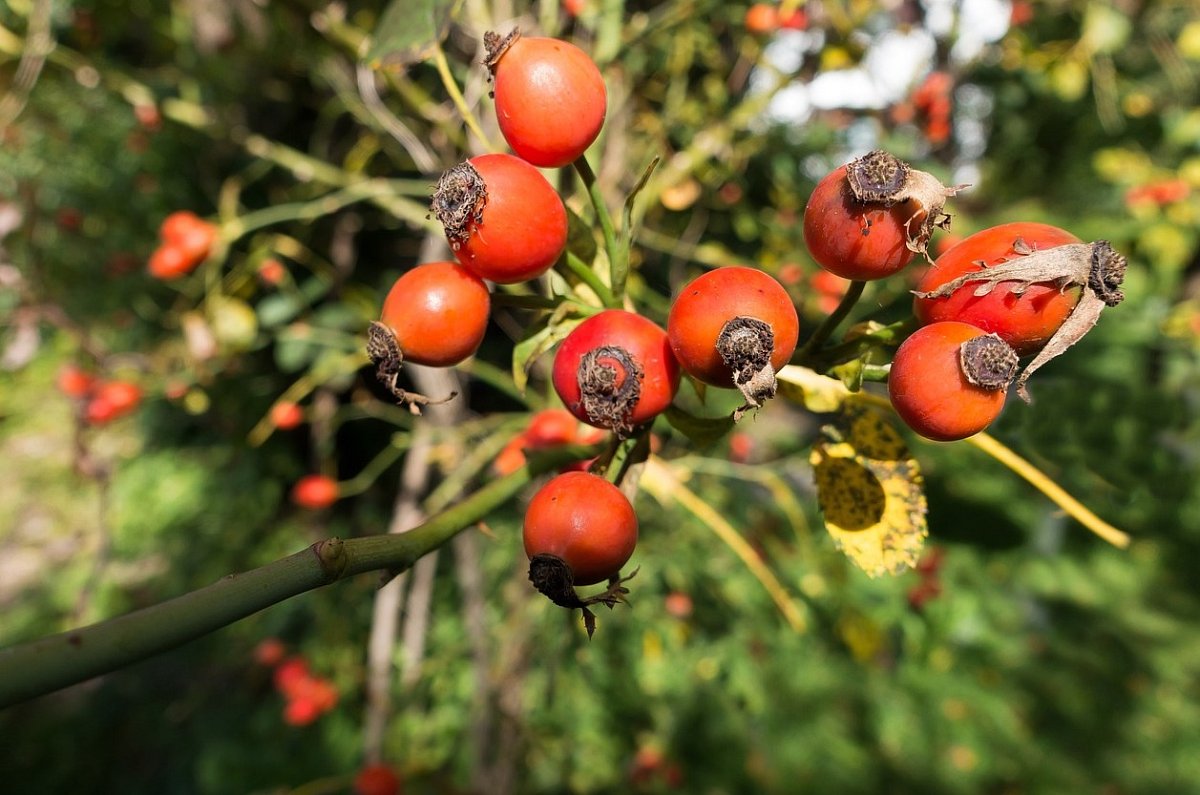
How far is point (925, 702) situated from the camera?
3.42 m

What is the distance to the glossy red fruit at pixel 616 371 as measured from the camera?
0.57m

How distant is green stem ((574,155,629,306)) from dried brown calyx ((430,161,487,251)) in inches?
4.7

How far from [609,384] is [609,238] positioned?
0.19 meters

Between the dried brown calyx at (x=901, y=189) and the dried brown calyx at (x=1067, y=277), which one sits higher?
the dried brown calyx at (x=901, y=189)

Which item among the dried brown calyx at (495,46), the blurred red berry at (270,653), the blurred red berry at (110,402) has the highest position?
the dried brown calyx at (495,46)

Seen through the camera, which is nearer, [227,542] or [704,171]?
[704,171]

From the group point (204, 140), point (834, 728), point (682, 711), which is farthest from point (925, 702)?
point (204, 140)

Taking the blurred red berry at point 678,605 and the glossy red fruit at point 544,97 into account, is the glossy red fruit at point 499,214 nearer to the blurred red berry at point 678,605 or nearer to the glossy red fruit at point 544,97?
the glossy red fruit at point 544,97

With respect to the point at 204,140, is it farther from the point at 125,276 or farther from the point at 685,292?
the point at 685,292

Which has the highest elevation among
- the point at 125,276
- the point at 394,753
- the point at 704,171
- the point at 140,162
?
the point at 704,171

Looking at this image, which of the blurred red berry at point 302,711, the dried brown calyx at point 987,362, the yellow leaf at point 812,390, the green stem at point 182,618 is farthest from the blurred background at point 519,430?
the green stem at point 182,618

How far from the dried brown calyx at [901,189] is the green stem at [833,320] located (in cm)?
6

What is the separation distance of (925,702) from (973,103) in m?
4.03

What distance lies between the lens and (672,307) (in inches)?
23.1
